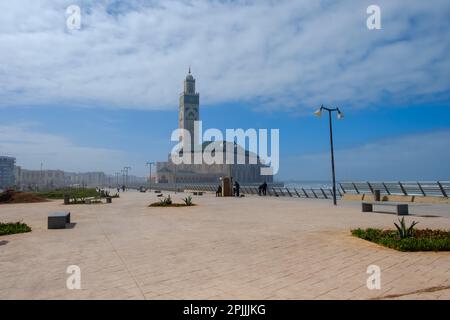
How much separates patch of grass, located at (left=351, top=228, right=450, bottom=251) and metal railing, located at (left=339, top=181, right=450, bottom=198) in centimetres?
1540

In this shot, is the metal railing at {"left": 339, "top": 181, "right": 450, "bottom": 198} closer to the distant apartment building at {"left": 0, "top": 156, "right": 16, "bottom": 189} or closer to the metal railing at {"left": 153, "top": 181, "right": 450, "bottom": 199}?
the metal railing at {"left": 153, "top": 181, "right": 450, "bottom": 199}

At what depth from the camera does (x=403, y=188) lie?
2561 cm

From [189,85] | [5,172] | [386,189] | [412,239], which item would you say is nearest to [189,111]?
[189,85]

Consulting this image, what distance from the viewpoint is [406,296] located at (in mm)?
4867

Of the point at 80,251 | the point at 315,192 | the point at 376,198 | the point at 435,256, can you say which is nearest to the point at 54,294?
the point at 80,251

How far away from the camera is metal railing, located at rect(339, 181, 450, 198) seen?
22875mm

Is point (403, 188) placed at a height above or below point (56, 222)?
above

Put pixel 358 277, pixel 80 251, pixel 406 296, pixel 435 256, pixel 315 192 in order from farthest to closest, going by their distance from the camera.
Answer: pixel 315 192
pixel 80 251
pixel 435 256
pixel 358 277
pixel 406 296

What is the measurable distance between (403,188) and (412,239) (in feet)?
62.4

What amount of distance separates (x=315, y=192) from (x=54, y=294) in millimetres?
30547

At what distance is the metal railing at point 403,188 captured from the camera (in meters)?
22.9

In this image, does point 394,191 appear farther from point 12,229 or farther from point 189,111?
point 189,111
